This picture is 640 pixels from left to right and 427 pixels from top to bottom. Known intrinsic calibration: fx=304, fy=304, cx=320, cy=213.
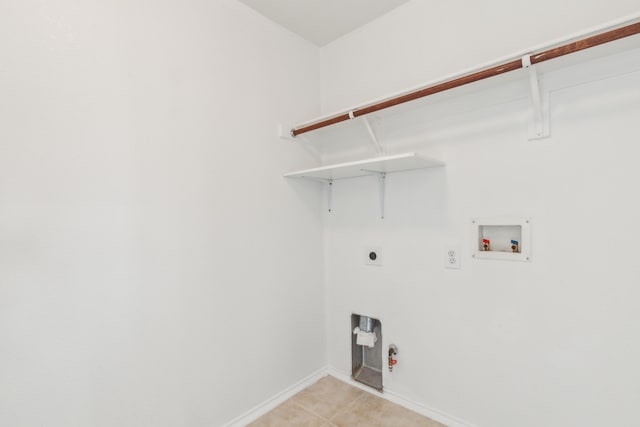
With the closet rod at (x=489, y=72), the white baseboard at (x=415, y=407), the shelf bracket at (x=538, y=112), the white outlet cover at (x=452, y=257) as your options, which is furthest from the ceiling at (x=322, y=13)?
the white baseboard at (x=415, y=407)

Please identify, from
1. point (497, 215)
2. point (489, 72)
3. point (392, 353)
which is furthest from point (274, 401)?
point (489, 72)

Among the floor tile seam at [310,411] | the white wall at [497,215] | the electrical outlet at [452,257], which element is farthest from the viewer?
the floor tile seam at [310,411]

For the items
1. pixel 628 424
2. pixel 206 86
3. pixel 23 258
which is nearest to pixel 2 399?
pixel 23 258

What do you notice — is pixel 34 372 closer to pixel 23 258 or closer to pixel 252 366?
pixel 23 258

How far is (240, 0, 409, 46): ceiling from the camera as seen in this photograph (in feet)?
→ 5.77

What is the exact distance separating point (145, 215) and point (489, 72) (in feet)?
5.18

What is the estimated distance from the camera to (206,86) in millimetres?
1569

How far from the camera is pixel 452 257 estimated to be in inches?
63.1

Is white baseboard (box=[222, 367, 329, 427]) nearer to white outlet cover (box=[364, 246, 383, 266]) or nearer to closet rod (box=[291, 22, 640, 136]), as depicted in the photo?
white outlet cover (box=[364, 246, 383, 266])

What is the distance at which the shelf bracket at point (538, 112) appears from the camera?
4.17ft

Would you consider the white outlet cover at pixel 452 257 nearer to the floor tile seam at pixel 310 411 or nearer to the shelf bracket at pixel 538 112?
the shelf bracket at pixel 538 112

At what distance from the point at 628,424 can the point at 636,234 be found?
741mm

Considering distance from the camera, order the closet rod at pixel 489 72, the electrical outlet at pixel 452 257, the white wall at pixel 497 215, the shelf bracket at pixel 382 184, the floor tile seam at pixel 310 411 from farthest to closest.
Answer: the shelf bracket at pixel 382 184
the floor tile seam at pixel 310 411
the electrical outlet at pixel 452 257
the white wall at pixel 497 215
the closet rod at pixel 489 72

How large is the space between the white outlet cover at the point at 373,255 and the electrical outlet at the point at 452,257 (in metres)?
0.40
